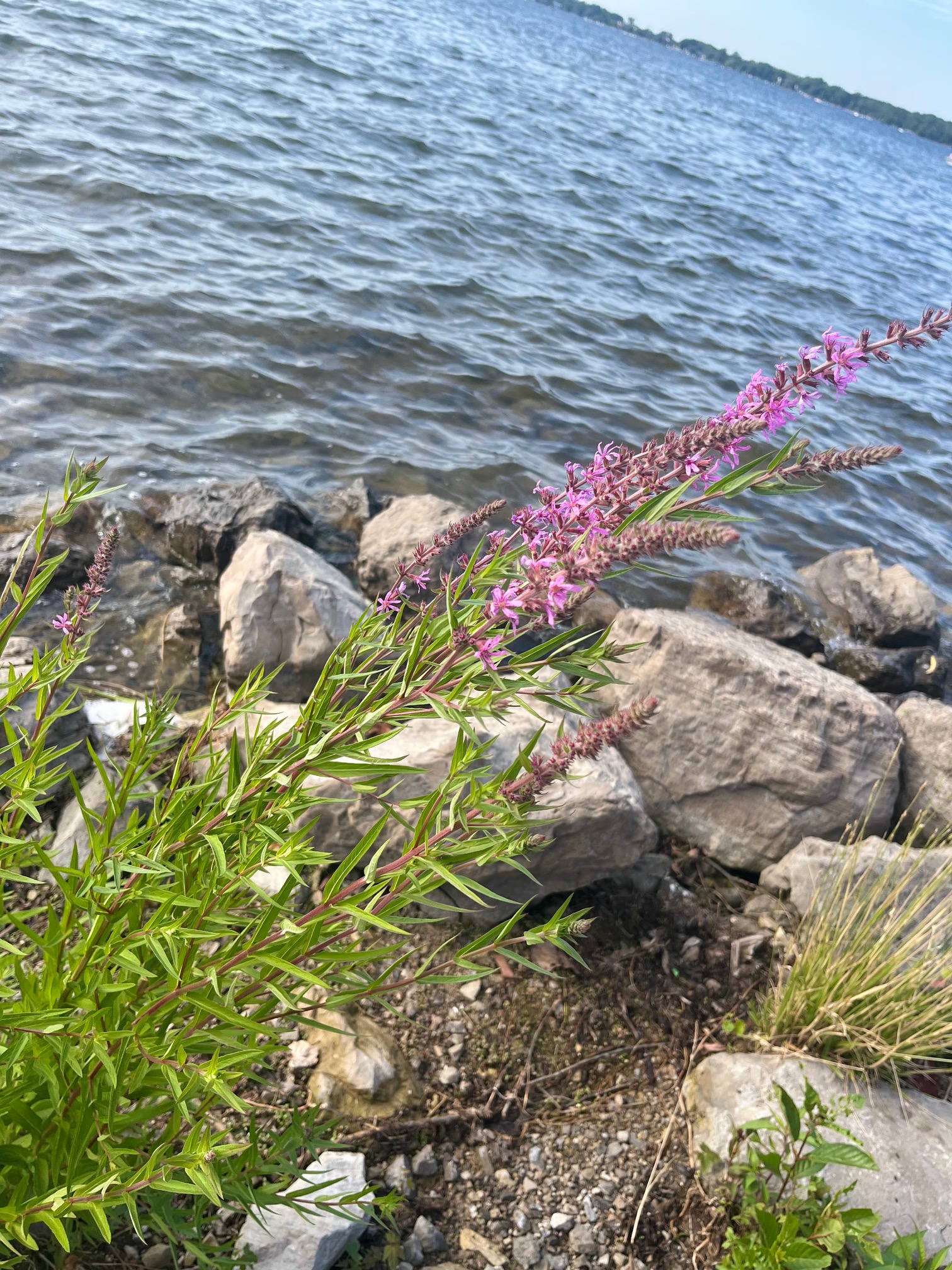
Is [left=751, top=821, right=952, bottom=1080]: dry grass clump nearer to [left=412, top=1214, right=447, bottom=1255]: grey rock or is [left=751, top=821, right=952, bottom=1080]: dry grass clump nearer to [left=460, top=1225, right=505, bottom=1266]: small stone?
[left=460, top=1225, right=505, bottom=1266]: small stone

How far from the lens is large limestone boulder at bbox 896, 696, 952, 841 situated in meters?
6.93

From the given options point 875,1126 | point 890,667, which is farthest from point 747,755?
point 890,667

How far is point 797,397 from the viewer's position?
239 centimetres

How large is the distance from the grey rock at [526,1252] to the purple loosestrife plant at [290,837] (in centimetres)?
135

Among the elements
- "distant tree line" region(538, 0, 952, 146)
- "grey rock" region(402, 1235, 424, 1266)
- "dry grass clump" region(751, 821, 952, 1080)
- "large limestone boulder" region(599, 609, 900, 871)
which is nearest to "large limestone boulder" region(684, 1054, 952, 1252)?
"dry grass clump" region(751, 821, 952, 1080)

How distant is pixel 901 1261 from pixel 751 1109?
81cm

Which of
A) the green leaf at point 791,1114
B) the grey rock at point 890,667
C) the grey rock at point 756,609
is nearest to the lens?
the green leaf at point 791,1114

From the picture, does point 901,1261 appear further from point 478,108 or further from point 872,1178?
point 478,108

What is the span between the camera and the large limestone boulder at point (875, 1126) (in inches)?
159

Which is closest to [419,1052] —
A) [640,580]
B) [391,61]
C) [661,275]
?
[640,580]

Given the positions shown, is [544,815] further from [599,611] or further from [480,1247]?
[599,611]

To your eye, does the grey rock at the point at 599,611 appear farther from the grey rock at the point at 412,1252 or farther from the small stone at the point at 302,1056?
the grey rock at the point at 412,1252

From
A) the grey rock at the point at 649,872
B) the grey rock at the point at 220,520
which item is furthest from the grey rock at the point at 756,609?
the grey rock at the point at 649,872

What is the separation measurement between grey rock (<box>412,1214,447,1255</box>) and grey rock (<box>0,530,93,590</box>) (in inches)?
Result: 211
